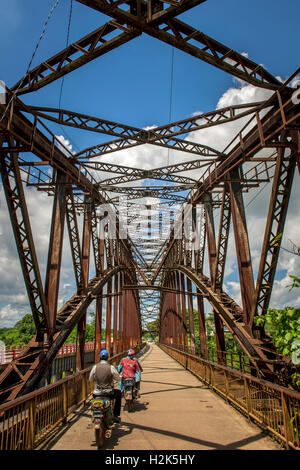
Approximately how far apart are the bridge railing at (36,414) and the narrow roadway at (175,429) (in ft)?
0.85

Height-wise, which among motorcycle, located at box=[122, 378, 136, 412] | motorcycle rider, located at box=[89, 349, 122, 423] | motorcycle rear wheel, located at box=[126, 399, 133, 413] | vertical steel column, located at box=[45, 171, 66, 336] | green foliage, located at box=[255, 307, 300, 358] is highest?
vertical steel column, located at box=[45, 171, 66, 336]

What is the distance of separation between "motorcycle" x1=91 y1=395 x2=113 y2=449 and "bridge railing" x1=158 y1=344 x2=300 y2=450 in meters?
2.85

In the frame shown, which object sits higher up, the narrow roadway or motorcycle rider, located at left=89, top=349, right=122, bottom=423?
motorcycle rider, located at left=89, top=349, right=122, bottom=423

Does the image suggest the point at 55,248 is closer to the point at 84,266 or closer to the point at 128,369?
the point at 84,266

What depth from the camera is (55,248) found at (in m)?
10.7

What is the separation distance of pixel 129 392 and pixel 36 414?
283 centimetres

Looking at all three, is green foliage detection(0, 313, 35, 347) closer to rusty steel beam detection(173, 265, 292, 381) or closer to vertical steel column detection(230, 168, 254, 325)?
rusty steel beam detection(173, 265, 292, 381)

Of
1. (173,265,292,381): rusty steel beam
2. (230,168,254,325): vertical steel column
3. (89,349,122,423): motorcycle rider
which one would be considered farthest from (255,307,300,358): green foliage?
(230,168,254,325): vertical steel column

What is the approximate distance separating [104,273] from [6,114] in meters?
12.0

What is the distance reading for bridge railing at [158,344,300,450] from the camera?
14.5ft

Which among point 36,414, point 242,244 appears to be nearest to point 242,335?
point 242,244

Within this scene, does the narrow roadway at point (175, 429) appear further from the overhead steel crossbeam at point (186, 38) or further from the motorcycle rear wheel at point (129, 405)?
the overhead steel crossbeam at point (186, 38)
